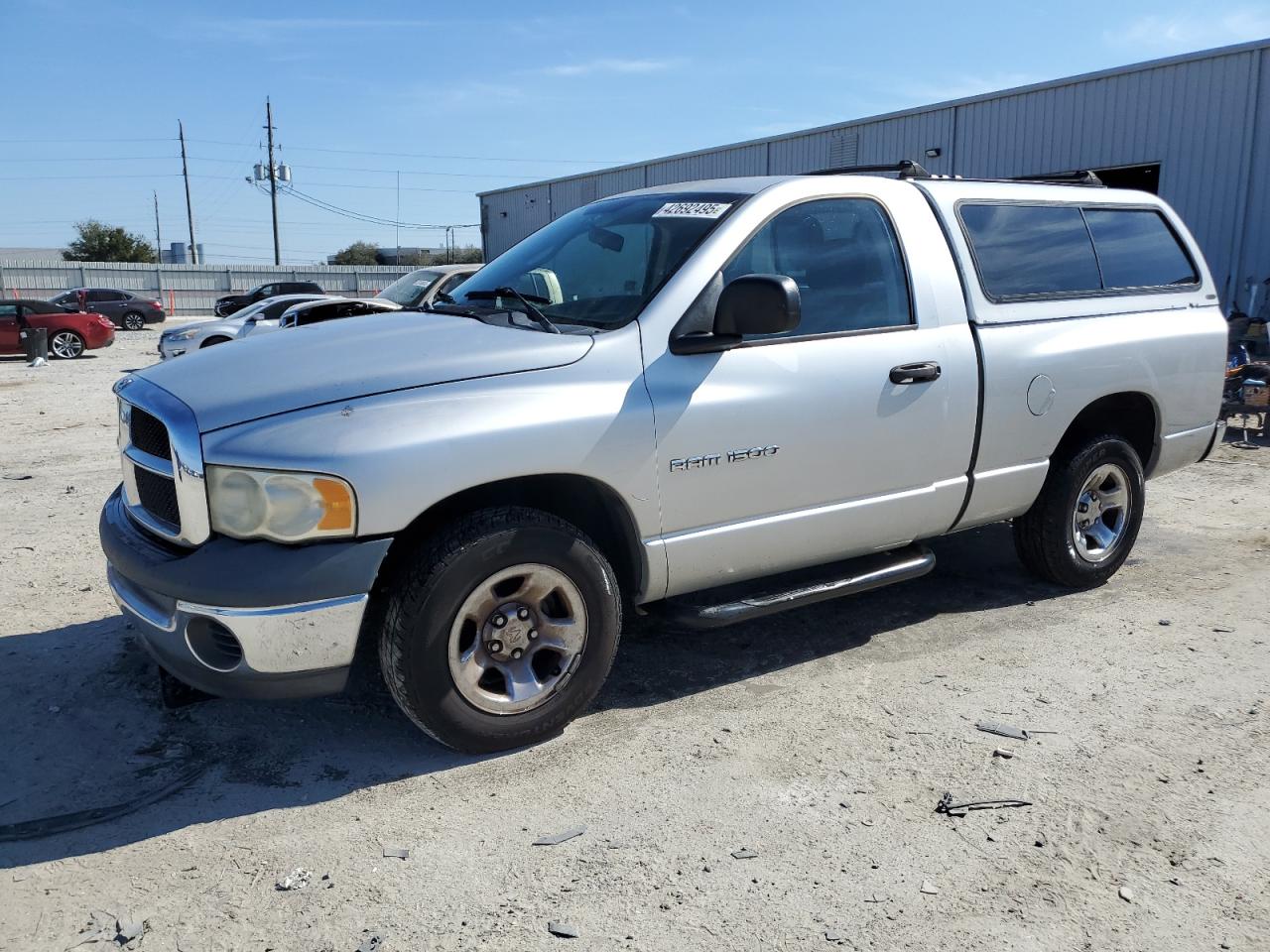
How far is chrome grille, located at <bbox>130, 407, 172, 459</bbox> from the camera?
3352 millimetres

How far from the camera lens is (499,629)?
346cm

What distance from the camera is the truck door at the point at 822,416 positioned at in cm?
371

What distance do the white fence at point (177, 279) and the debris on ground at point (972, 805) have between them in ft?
145

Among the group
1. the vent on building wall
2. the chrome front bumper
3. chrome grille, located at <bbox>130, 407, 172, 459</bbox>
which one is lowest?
the chrome front bumper

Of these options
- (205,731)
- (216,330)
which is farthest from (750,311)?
(216,330)

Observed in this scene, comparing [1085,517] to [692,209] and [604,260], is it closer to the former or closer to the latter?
[692,209]

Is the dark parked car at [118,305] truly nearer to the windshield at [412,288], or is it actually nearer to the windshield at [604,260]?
the windshield at [412,288]

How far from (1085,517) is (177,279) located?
51124 mm

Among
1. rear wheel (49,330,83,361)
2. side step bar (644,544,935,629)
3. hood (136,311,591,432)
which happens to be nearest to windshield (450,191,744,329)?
hood (136,311,591,432)

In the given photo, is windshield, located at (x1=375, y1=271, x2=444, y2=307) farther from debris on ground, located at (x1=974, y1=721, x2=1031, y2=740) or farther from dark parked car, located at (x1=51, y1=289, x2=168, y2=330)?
dark parked car, located at (x1=51, y1=289, x2=168, y2=330)

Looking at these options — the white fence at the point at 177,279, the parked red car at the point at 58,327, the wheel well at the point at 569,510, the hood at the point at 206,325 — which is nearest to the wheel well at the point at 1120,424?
the wheel well at the point at 569,510

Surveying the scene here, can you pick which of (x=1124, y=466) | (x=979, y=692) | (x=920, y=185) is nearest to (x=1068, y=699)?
(x=979, y=692)

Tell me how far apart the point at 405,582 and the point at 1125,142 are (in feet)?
55.6

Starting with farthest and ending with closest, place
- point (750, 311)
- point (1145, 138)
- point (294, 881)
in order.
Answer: point (1145, 138)
point (750, 311)
point (294, 881)
